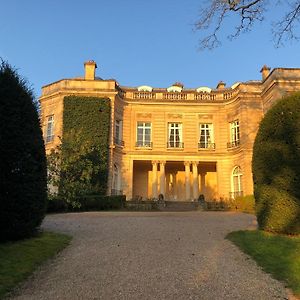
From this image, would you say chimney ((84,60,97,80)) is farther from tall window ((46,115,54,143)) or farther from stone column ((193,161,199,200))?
stone column ((193,161,199,200))

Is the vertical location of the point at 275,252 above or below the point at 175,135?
below

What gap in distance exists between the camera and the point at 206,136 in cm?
2972

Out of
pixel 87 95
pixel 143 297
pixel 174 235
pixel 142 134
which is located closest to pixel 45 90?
pixel 87 95

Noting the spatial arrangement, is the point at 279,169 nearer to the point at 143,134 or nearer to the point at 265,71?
the point at 143,134

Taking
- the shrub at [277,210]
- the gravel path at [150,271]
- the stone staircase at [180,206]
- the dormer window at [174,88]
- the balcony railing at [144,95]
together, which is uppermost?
the dormer window at [174,88]

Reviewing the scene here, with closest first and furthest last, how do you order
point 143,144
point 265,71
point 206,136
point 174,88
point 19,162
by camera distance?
point 19,162
point 143,144
point 206,136
point 265,71
point 174,88

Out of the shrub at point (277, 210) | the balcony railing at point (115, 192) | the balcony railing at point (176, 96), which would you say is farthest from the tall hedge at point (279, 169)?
the balcony railing at point (176, 96)

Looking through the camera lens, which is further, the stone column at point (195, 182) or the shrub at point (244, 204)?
the stone column at point (195, 182)

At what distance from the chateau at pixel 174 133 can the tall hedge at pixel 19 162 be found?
17.7 m

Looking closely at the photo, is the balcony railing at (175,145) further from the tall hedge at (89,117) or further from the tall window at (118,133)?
the tall hedge at (89,117)

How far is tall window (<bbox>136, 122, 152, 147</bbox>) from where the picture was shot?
29.2 metres

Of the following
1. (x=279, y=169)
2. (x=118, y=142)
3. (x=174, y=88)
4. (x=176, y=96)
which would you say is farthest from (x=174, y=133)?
(x=279, y=169)

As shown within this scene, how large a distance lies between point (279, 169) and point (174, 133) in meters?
20.3

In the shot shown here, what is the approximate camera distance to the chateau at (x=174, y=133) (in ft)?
90.8
